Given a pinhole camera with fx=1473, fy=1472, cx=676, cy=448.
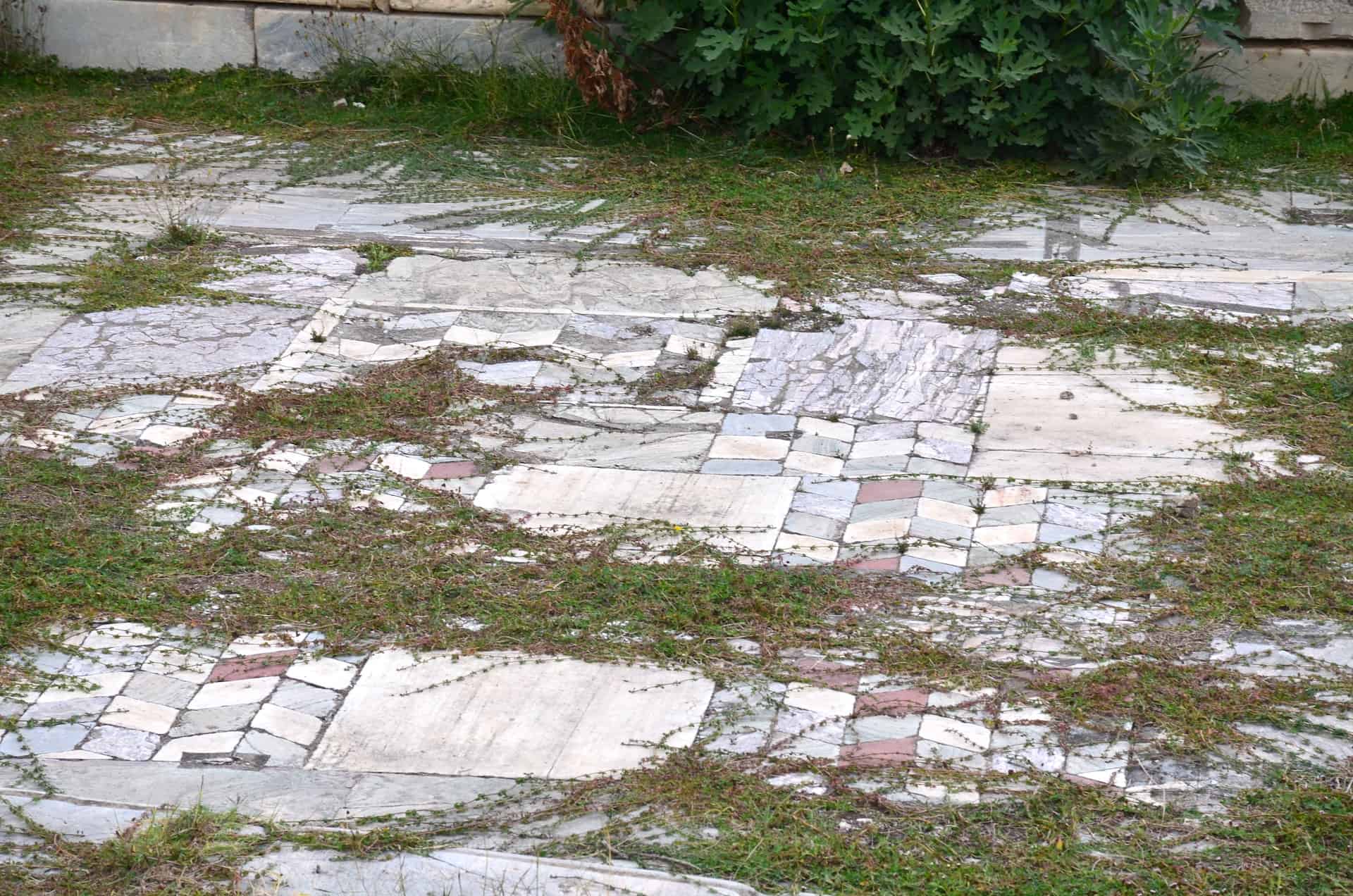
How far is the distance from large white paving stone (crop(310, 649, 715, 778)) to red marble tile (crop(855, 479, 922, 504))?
1027 millimetres

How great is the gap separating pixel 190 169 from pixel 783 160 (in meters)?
→ 2.79

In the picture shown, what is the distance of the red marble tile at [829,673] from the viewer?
3.50 metres

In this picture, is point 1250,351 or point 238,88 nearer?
point 1250,351

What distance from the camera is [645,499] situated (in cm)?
433

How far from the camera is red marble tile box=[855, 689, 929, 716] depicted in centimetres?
339

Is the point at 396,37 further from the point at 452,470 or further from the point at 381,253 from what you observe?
the point at 452,470

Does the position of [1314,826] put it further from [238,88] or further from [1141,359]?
[238,88]

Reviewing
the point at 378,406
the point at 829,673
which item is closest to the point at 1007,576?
the point at 829,673

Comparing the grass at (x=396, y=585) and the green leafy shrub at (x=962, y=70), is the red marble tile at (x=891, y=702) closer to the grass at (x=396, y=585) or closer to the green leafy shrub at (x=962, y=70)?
the grass at (x=396, y=585)

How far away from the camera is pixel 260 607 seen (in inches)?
150

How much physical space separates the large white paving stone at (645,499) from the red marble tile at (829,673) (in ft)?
1.79

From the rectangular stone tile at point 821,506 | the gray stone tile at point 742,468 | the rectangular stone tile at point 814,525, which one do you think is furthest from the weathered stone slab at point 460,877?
the gray stone tile at point 742,468

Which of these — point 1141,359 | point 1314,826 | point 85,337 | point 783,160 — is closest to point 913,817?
point 1314,826

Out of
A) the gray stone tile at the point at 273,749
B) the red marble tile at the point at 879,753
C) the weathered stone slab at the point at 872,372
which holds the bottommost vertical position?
the gray stone tile at the point at 273,749
